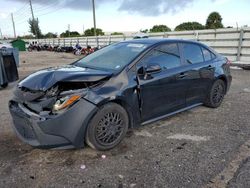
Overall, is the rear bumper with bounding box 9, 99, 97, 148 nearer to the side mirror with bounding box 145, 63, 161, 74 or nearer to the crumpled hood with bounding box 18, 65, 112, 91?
the crumpled hood with bounding box 18, 65, 112, 91

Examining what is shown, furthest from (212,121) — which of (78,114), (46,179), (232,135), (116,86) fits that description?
(46,179)

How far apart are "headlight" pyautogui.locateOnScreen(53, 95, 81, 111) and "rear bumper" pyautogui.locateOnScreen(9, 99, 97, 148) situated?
60mm

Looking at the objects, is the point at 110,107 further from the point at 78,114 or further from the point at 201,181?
the point at 201,181

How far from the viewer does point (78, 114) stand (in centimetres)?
300

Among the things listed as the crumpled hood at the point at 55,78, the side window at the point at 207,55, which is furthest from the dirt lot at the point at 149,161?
the side window at the point at 207,55

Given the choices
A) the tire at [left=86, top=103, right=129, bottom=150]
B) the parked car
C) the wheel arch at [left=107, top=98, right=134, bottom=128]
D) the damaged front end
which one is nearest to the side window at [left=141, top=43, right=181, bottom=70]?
the parked car

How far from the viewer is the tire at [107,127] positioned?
3204 millimetres

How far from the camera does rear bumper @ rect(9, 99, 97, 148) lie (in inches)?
115

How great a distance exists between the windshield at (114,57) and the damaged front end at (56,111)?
65 cm

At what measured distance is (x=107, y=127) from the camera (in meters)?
3.36

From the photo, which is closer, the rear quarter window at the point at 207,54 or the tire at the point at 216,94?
the rear quarter window at the point at 207,54

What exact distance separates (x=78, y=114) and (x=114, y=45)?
6.60 ft

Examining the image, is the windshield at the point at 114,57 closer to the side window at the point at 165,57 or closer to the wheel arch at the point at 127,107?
the side window at the point at 165,57

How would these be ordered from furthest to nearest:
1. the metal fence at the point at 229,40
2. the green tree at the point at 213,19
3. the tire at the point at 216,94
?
the green tree at the point at 213,19
the metal fence at the point at 229,40
the tire at the point at 216,94
